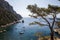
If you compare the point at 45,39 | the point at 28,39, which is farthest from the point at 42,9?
the point at 28,39

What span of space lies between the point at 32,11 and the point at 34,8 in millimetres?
386

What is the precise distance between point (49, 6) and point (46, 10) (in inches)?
21.1

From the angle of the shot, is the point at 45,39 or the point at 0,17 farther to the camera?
the point at 0,17

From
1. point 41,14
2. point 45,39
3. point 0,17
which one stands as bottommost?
point 0,17

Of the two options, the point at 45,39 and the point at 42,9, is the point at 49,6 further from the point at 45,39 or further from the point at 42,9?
the point at 45,39

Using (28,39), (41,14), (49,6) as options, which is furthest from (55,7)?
(28,39)

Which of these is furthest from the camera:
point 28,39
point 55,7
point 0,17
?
point 0,17

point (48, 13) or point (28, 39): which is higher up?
point (48, 13)

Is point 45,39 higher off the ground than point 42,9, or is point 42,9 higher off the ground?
point 42,9

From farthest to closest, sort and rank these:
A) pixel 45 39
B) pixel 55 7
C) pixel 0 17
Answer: pixel 0 17 < pixel 45 39 < pixel 55 7

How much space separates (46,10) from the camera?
45.4ft

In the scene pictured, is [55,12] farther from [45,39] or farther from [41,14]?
[45,39]

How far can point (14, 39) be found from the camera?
60625 mm

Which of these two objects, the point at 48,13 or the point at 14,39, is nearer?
the point at 48,13
